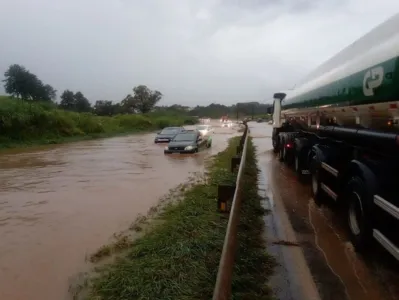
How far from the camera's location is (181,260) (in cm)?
538

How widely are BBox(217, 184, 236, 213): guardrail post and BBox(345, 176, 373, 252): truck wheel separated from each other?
6.63ft

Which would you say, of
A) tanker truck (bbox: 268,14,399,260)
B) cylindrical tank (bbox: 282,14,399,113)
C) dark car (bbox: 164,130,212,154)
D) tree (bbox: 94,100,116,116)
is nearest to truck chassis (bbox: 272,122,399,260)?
tanker truck (bbox: 268,14,399,260)

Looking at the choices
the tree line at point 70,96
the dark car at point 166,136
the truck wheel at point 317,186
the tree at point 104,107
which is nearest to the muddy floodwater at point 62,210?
the truck wheel at point 317,186

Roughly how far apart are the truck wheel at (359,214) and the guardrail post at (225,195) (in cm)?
202

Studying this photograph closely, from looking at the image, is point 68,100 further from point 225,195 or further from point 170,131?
point 225,195

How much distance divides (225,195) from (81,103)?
89913 millimetres

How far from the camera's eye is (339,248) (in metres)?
5.86

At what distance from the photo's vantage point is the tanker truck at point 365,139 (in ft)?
15.6

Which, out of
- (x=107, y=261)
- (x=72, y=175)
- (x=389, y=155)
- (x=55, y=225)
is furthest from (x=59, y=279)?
(x=72, y=175)

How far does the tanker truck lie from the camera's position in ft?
15.6

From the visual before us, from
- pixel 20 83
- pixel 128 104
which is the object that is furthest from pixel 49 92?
pixel 128 104

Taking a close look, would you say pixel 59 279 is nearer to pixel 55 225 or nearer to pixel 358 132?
pixel 55 225

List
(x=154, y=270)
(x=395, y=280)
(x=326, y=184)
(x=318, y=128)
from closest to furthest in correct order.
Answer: (x=395, y=280)
(x=154, y=270)
(x=326, y=184)
(x=318, y=128)

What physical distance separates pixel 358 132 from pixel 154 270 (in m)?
3.84
